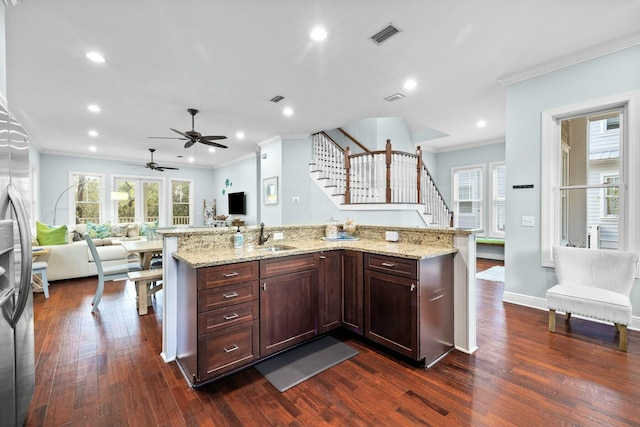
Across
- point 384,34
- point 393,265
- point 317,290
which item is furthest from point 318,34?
point 317,290

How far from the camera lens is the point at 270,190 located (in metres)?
6.68

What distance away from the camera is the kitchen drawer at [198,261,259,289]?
193 cm

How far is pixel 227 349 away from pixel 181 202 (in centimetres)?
896

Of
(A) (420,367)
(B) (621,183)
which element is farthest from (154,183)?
(B) (621,183)

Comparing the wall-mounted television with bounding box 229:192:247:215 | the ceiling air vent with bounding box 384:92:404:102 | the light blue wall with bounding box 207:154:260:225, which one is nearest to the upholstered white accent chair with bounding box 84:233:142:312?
the ceiling air vent with bounding box 384:92:404:102

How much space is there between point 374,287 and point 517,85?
3147 mm

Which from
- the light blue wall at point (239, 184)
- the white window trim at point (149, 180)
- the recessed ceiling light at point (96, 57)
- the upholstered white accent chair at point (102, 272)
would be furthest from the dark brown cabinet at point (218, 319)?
the white window trim at point (149, 180)

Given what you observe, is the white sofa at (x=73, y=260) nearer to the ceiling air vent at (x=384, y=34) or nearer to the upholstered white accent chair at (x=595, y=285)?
the ceiling air vent at (x=384, y=34)

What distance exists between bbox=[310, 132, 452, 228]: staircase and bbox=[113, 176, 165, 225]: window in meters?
6.00

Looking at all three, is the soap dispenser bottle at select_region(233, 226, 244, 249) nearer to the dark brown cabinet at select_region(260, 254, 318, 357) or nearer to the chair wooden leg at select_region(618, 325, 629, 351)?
the dark brown cabinet at select_region(260, 254, 318, 357)

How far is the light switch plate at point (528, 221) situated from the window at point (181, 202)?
9531 mm

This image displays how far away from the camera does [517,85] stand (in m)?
3.57

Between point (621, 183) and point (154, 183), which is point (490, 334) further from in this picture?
point (154, 183)

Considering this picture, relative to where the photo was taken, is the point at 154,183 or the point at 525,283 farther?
the point at 154,183
